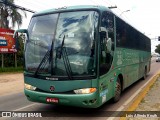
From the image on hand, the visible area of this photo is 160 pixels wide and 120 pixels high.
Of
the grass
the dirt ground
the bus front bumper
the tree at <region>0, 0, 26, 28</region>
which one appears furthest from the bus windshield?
the tree at <region>0, 0, 26, 28</region>

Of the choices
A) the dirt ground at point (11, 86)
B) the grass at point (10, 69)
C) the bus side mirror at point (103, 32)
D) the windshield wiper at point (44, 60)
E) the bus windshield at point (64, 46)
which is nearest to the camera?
the bus windshield at point (64, 46)

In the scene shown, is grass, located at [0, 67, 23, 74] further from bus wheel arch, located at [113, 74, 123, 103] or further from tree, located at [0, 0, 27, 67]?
bus wheel arch, located at [113, 74, 123, 103]

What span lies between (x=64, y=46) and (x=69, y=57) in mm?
342

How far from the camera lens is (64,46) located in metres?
7.05

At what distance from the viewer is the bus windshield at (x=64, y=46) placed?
22.7 feet

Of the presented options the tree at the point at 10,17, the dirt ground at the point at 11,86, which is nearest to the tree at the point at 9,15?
the tree at the point at 10,17

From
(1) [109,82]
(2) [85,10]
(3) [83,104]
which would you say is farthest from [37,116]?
(2) [85,10]

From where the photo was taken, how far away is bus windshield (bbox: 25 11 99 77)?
6.91m

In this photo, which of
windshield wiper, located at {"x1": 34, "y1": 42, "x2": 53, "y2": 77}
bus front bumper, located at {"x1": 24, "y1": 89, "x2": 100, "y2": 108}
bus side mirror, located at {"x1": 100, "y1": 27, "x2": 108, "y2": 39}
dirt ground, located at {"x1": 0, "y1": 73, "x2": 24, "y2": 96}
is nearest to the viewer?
bus front bumper, located at {"x1": 24, "y1": 89, "x2": 100, "y2": 108}

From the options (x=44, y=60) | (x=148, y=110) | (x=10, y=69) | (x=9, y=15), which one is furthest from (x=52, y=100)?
(x=9, y=15)

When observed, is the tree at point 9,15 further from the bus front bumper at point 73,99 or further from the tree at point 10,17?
the bus front bumper at point 73,99

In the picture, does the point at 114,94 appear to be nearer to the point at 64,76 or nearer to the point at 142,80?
the point at 64,76

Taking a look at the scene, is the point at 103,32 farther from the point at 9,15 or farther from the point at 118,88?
the point at 9,15

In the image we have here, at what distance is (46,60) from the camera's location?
7.11 m
